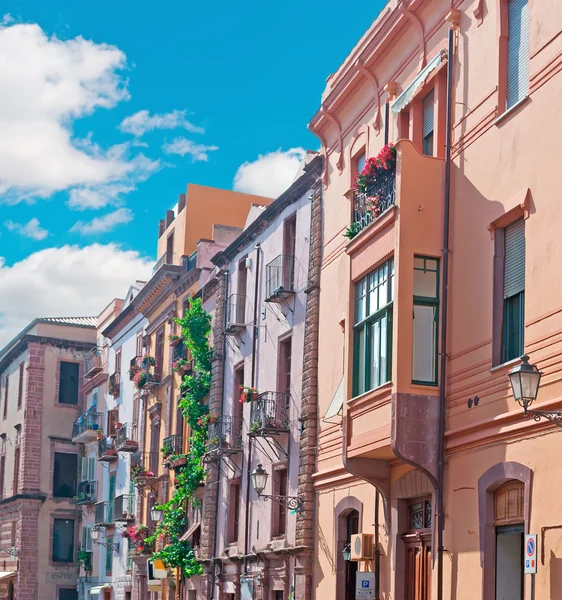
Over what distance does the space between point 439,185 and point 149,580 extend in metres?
19.8

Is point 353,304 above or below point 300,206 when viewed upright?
below

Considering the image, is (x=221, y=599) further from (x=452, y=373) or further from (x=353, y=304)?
(x=452, y=373)

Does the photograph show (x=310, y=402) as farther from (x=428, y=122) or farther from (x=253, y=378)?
(x=428, y=122)

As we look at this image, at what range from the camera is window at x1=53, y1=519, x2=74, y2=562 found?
176ft

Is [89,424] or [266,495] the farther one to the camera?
[89,424]

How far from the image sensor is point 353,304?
20.3 metres

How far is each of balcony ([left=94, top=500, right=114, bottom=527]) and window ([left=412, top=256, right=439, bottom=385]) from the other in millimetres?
28855

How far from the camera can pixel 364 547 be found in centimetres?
2033

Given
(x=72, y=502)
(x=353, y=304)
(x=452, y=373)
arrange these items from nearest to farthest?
(x=452, y=373) < (x=353, y=304) < (x=72, y=502)

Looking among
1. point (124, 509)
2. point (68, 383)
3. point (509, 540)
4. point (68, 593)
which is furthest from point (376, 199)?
point (68, 383)

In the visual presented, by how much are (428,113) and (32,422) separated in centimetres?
3912

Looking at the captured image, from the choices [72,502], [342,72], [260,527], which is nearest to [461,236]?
[342,72]

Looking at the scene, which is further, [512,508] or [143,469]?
[143,469]

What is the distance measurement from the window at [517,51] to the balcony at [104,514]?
3113cm
